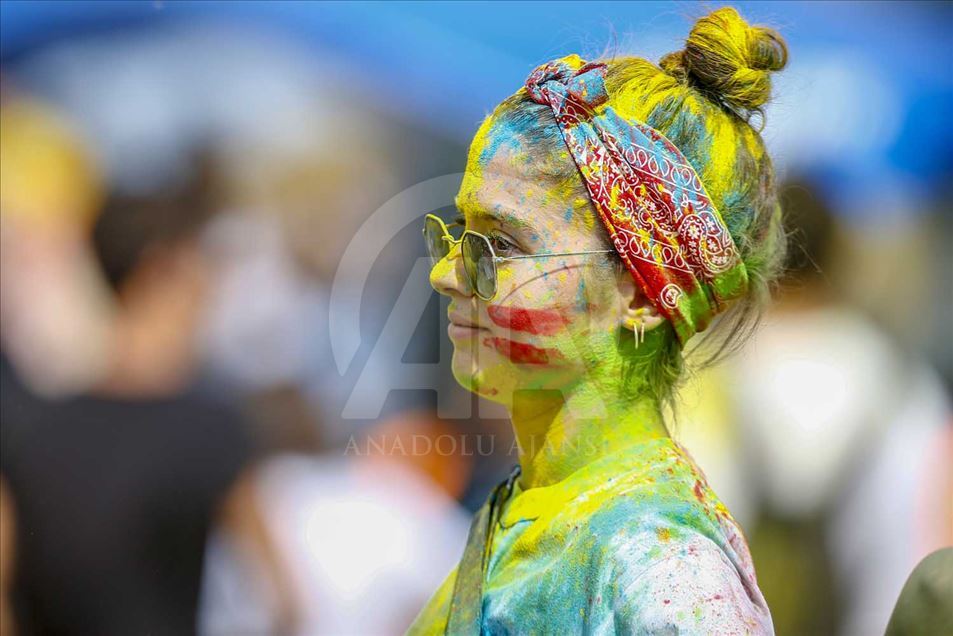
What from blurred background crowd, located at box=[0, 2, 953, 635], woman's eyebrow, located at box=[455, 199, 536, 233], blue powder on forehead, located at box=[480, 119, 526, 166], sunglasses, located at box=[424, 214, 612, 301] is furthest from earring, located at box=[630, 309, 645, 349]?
blurred background crowd, located at box=[0, 2, 953, 635]

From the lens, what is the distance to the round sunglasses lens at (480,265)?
153 centimetres

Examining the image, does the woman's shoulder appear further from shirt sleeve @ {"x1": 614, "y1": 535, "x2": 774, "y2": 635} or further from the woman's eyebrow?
the woman's eyebrow

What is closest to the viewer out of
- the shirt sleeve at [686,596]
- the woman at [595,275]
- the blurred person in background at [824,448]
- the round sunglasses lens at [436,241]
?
the shirt sleeve at [686,596]

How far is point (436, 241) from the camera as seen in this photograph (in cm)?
175

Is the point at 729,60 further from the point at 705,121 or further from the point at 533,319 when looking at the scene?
the point at 533,319

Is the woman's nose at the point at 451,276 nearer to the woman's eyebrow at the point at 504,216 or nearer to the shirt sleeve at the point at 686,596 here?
the woman's eyebrow at the point at 504,216

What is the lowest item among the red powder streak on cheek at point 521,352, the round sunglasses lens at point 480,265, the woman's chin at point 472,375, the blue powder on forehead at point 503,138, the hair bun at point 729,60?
the woman's chin at point 472,375

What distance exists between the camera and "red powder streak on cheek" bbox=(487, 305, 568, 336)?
1.51 meters

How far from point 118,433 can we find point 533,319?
209 centimetres

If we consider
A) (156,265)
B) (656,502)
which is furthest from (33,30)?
(656,502)

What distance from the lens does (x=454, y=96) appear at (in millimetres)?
3234

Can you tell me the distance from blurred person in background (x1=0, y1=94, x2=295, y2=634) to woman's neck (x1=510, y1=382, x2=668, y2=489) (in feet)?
5.77

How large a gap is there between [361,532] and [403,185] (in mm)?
1159

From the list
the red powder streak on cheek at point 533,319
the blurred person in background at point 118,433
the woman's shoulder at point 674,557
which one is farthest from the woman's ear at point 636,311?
Result: the blurred person in background at point 118,433
